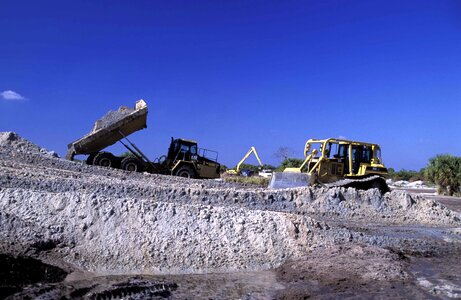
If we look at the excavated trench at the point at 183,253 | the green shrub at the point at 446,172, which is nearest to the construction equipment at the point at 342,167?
the excavated trench at the point at 183,253

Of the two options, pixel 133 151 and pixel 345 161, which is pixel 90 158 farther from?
pixel 345 161

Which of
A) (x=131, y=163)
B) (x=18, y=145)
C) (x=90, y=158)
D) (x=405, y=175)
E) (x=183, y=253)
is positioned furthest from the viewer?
(x=405, y=175)

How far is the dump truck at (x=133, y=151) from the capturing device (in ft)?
66.7

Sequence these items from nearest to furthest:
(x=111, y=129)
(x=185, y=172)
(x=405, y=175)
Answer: (x=111, y=129) → (x=185, y=172) → (x=405, y=175)

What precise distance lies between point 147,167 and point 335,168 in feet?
29.4

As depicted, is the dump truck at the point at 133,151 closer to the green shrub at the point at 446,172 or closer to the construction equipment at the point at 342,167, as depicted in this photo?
Result: the construction equipment at the point at 342,167

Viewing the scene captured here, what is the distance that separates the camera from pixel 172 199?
1274 centimetres

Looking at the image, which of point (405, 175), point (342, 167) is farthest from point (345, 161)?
point (405, 175)

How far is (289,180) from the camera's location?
17.7m

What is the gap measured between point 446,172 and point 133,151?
68.1 ft

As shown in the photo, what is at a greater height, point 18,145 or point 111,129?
point 111,129

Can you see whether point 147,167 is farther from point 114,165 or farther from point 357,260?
point 357,260

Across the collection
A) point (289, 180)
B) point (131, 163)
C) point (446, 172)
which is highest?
point (446, 172)

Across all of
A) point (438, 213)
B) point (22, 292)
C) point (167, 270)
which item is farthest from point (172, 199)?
point (438, 213)
